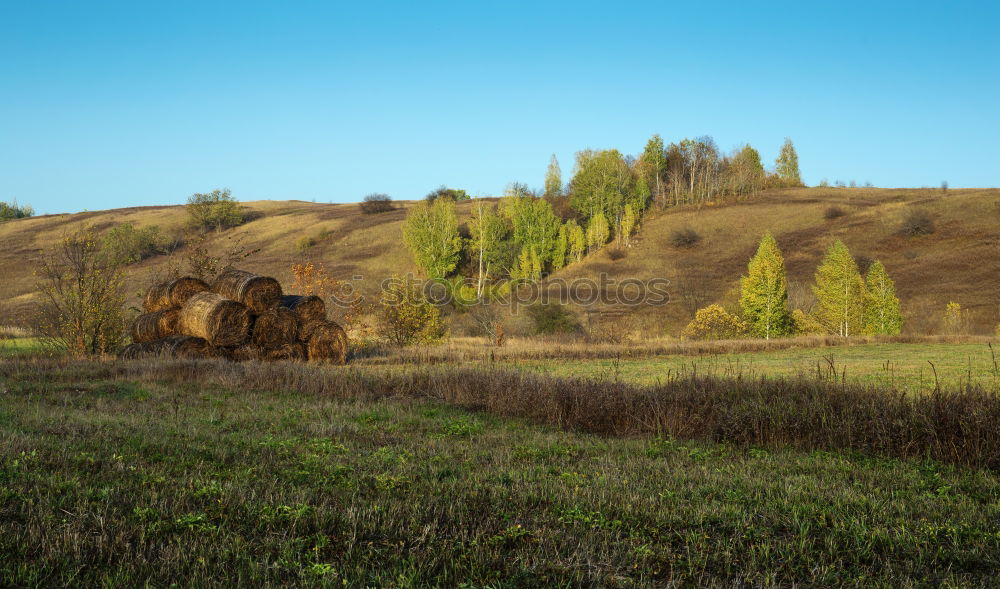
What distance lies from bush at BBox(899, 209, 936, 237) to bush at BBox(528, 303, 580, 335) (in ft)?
186

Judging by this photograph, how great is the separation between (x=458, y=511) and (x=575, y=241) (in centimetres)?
8515

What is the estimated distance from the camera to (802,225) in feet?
298

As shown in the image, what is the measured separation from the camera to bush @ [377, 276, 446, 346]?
31.6 m

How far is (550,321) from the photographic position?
4497cm

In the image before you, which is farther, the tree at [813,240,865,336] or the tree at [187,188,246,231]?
the tree at [187,188,246,231]

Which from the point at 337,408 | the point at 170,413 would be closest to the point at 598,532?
the point at 337,408

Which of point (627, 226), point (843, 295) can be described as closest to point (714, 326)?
point (843, 295)

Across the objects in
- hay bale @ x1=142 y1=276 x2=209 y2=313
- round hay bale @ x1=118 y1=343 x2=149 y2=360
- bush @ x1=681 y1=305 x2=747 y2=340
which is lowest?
bush @ x1=681 y1=305 x2=747 y2=340

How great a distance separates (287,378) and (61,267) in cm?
1203

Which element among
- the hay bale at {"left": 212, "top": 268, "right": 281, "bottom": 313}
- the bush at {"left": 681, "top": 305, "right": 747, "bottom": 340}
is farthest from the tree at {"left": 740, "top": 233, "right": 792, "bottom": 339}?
the hay bale at {"left": 212, "top": 268, "right": 281, "bottom": 313}

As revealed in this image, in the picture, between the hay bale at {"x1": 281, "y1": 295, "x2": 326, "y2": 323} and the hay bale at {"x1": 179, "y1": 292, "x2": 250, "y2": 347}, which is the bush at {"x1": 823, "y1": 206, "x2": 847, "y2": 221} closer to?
the hay bale at {"x1": 281, "y1": 295, "x2": 326, "y2": 323}

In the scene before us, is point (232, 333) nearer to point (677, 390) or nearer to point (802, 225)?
point (677, 390)

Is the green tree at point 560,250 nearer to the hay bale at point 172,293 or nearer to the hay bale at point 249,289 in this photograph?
the hay bale at point 249,289

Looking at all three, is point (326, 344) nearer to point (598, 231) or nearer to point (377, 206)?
point (598, 231)
